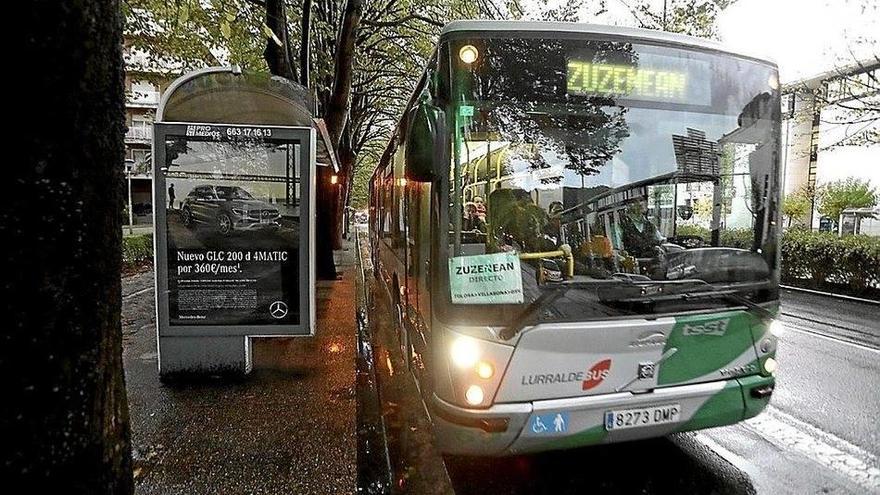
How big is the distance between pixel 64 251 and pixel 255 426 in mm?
3355

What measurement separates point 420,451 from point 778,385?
4.15 meters

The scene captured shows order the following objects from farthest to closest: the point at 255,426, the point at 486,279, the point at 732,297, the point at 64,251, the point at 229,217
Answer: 1. the point at 229,217
2. the point at 255,426
3. the point at 732,297
4. the point at 486,279
5. the point at 64,251

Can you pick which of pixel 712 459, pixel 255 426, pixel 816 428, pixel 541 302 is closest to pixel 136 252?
pixel 255 426

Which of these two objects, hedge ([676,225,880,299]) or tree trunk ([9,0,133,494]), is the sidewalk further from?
hedge ([676,225,880,299])

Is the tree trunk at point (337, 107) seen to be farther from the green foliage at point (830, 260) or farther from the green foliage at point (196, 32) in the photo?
the green foliage at point (830, 260)

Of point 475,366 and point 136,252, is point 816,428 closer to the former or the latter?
point 475,366

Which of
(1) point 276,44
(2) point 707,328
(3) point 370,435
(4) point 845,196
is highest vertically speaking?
Result: (1) point 276,44

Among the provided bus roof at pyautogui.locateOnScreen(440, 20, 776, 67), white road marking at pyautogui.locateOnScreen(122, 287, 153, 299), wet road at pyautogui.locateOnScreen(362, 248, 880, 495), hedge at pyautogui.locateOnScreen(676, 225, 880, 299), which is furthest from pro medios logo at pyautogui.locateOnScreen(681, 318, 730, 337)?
white road marking at pyautogui.locateOnScreen(122, 287, 153, 299)

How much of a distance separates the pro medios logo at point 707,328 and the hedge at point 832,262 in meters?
11.0

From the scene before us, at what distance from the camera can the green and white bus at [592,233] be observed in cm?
350

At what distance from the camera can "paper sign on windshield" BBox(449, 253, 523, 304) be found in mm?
3541

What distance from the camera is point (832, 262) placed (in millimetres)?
13055

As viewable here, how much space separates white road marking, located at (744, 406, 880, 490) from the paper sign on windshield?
8.10 feet

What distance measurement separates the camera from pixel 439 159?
3.49 m
